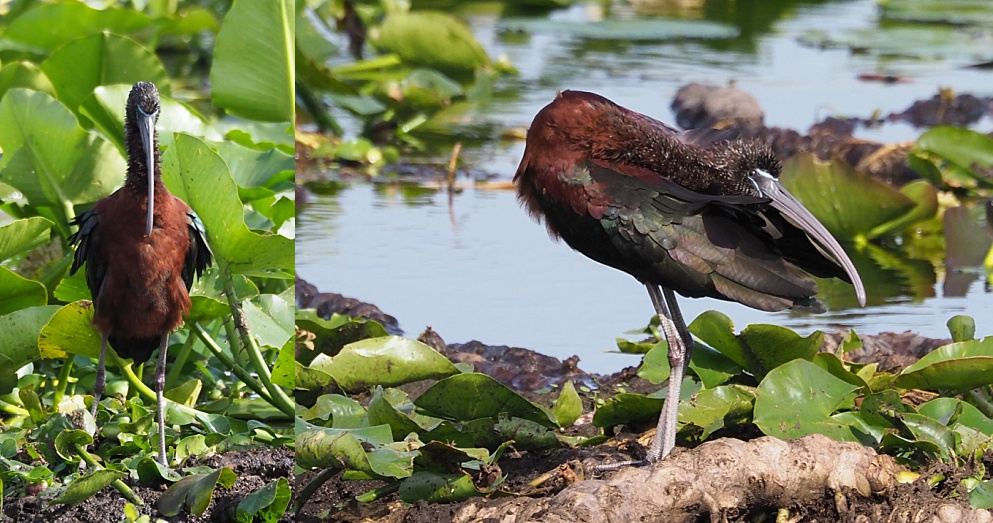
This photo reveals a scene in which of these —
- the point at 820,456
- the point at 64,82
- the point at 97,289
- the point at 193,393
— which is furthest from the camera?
the point at 64,82

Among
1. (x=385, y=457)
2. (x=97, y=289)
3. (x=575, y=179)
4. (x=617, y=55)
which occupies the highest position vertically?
(x=575, y=179)

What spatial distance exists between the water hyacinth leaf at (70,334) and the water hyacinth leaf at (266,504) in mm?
726

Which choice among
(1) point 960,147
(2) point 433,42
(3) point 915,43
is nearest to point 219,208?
(1) point 960,147

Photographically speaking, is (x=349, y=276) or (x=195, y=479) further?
(x=349, y=276)

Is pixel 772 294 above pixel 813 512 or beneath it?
above

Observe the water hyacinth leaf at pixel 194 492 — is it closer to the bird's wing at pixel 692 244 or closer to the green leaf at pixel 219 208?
the green leaf at pixel 219 208

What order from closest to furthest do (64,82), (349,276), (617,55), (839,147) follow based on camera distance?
(64,82) < (349,276) < (839,147) < (617,55)

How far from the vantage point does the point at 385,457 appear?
9.87ft

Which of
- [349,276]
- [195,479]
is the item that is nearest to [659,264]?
[195,479]

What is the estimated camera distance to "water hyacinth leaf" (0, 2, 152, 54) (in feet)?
19.4

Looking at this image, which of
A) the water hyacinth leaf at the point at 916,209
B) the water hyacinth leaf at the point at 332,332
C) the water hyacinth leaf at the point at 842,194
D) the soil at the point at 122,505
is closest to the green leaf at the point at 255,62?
the water hyacinth leaf at the point at 332,332

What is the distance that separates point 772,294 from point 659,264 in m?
0.26

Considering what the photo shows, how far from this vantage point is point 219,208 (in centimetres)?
327

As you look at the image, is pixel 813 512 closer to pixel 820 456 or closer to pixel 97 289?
pixel 820 456
